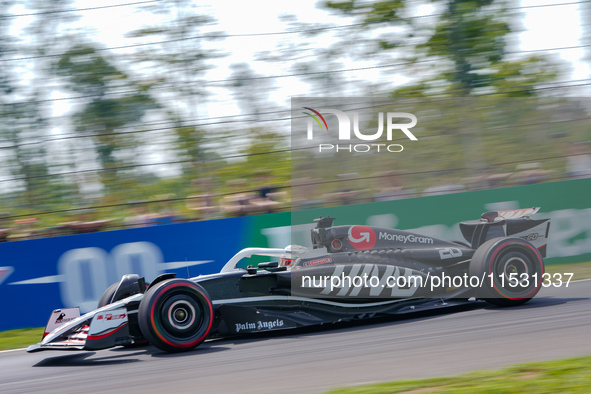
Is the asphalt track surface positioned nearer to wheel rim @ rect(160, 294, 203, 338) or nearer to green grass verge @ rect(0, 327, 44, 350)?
wheel rim @ rect(160, 294, 203, 338)

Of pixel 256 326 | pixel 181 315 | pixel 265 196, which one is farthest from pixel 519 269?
pixel 265 196

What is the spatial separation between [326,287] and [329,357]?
3.78 feet

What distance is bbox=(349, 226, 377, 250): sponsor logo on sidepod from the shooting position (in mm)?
6328

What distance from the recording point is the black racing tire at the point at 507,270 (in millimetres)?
6324

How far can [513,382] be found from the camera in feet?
12.6

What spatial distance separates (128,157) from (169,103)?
114cm

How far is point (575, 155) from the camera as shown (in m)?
10.4

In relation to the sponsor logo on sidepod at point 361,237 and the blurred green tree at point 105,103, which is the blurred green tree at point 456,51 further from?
the sponsor logo on sidepod at point 361,237

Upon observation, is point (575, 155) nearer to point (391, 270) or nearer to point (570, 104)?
point (570, 104)

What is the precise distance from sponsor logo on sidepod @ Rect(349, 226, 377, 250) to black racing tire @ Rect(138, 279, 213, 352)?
1598 mm

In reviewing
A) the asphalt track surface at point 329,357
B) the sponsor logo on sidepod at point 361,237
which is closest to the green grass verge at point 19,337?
the asphalt track surface at point 329,357

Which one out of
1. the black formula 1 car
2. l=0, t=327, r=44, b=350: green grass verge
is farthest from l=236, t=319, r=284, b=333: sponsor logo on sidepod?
l=0, t=327, r=44, b=350: green grass verge

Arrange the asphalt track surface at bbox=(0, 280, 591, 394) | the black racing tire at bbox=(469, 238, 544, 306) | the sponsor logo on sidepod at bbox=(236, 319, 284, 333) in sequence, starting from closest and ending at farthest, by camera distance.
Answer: the asphalt track surface at bbox=(0, 280, 591, 394) < the sponsor logo on sidepod at bbox=(236, 319, 284, 333) < the black racing tire at bbox=(469, 238, 544, 306)

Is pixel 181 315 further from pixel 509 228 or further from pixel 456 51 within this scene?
pixel 456 51
